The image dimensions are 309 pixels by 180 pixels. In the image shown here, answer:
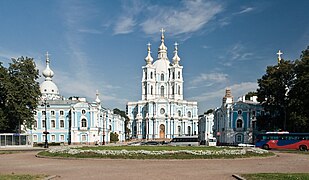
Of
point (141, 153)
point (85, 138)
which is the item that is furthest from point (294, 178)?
point (85, 138)

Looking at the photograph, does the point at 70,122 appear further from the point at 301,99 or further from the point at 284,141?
the point at 301,99

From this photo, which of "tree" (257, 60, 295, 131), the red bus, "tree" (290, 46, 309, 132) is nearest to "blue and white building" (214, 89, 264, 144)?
→ "tree" (257, 60, 295, 131)

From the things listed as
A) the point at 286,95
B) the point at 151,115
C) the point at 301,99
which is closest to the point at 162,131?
the point at 151,115

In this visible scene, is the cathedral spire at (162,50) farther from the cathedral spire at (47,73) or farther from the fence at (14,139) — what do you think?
the fence at (14,139)

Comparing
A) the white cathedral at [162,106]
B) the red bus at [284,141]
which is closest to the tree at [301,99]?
the red bus at [284,141]

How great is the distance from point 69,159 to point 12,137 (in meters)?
31.8

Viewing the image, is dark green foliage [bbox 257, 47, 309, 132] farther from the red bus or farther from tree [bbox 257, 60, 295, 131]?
the red bus

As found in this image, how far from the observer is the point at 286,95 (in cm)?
5406

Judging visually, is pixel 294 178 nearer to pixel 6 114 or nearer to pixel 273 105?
pixel 273 105

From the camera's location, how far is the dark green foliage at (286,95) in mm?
46781

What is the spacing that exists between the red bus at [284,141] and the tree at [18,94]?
34.1 meters

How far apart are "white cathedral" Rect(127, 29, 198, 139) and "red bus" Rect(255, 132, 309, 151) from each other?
65.4 meters

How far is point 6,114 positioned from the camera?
52844mm

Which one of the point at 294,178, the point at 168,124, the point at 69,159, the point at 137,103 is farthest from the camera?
the point at 137,103
